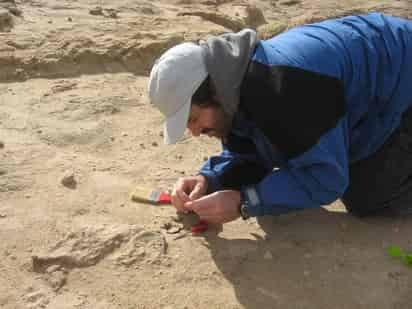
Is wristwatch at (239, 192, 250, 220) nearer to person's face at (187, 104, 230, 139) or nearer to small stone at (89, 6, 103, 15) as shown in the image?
person's face at (187, 104, 230, 139)

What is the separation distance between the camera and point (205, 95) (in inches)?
80.1

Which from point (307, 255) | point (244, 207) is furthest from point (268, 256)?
point (244, 207)

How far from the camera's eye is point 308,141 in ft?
6.72

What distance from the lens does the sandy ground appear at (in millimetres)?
2170

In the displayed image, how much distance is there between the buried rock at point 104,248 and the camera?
2301 millimetres

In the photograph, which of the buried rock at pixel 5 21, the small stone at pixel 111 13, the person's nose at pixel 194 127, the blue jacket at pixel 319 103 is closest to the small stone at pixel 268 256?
the blue jacket at pixel 319 103

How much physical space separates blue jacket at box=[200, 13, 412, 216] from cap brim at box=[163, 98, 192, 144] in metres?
0.21

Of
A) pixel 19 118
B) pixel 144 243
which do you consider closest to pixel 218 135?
pixel 144 243

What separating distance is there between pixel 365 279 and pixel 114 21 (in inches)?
136

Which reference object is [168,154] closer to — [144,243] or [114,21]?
[144,243]

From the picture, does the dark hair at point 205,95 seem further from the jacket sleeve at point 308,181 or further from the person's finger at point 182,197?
the person's finger at point 182,197

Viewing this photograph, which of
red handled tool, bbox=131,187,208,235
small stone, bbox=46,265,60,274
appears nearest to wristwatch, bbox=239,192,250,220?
red handled tool, bbox=131,187,208,235

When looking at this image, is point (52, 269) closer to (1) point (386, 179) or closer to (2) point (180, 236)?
(2) point (180, 236)

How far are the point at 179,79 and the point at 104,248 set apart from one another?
850 millimetres
